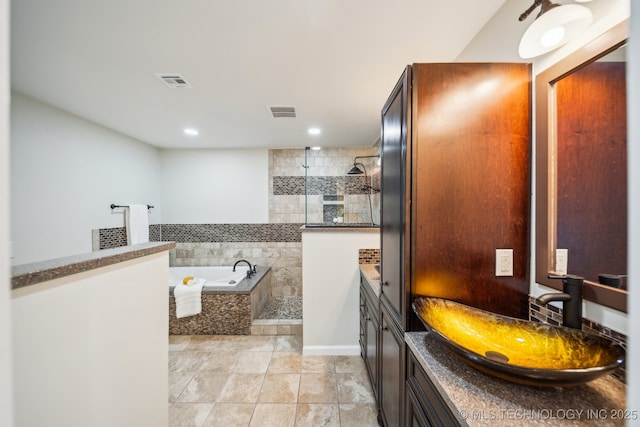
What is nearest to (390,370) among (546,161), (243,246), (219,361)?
(546,161)

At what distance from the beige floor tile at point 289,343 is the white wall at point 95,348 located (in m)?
1.37

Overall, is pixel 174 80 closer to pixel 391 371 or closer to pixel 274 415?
pixel 391 371

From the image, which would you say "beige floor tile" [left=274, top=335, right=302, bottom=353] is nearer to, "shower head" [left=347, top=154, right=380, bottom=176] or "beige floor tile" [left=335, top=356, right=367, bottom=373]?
"beige floor tile" [left=335, top=356, right=367, bottom=373]

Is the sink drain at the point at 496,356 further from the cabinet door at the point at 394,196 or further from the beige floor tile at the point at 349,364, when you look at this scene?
→ the beige floor tile at the point at 349,364

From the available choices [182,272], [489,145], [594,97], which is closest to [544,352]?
[489,145]

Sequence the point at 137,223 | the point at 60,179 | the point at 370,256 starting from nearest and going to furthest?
the point at 370,256 < the point at 60,179 < the point at 137,223

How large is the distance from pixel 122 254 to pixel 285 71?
1.69 meters

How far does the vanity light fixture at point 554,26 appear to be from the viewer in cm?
86

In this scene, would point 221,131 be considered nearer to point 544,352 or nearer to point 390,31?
point 390,31

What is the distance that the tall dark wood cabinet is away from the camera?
3.80ft

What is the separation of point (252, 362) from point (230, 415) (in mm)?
629

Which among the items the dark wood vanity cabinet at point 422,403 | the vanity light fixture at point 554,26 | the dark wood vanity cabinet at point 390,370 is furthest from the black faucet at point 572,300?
the vanity light fixture at point 554,26

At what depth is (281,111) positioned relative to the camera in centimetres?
270

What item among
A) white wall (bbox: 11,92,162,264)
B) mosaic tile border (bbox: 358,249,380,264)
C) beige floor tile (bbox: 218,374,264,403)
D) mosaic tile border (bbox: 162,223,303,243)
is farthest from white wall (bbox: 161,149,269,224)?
beige floor tile (bbox: 218,374,264,403)
